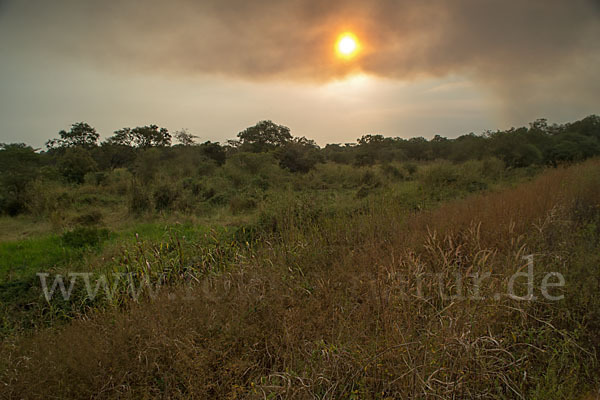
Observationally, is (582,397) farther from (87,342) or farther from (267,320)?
(87,342)

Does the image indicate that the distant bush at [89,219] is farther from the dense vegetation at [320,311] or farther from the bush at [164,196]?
the bush at [164,196]

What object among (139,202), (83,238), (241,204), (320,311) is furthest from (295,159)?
(320,311)

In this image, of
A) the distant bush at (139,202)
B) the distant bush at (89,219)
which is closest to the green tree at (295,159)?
the distant bush at (139,202)

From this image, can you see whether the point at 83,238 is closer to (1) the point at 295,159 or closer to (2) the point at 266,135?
(1) the point at 295,159

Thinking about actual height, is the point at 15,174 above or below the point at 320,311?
above

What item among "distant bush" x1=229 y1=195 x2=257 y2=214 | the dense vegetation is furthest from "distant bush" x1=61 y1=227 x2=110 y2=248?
"distant bush" x1=229 y1=195 x2=257 y2=214

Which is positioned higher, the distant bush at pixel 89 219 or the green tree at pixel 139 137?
the green tree at pixel 139 137

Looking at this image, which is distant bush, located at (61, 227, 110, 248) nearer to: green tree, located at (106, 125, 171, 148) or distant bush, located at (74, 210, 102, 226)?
distant bush, located at (74, 210, 102, 226)

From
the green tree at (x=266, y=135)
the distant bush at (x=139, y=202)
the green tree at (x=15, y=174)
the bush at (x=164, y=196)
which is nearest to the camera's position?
the distant bush at (x=139, y=202)

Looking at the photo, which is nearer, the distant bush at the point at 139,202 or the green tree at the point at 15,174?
the distant bush at the point at 139,202

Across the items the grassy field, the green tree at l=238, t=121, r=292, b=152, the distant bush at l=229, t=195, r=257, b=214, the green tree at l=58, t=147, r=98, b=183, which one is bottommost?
the grassy field

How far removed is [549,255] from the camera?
11.3 feet

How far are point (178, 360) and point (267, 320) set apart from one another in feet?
2.59

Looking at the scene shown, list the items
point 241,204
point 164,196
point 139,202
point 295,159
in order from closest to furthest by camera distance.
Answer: point 139,202 → point 241,204 → point 164,196 → point 295,159
